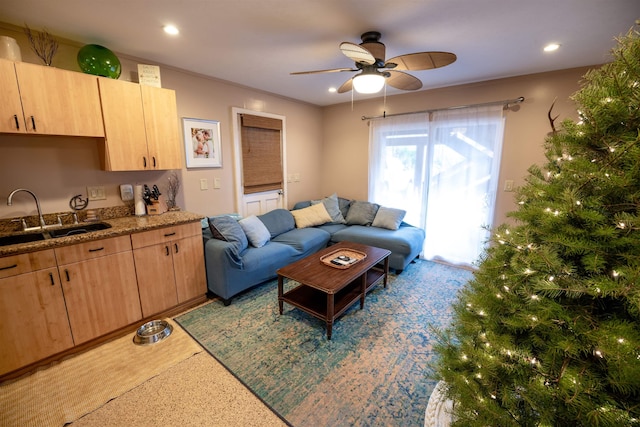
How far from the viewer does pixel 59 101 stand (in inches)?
78.2

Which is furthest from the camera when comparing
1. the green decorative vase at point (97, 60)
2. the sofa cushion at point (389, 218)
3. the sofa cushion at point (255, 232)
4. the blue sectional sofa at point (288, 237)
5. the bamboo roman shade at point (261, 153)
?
the sofa cushion at point (389, 218)

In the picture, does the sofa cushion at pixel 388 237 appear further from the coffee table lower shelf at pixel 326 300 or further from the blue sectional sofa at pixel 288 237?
the coffee table lower shelf at pixel 326 300

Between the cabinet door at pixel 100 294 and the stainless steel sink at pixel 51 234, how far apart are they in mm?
390

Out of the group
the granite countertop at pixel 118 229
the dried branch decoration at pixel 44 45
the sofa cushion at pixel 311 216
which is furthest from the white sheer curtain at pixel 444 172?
the dried branch decoration at pixel 44 45

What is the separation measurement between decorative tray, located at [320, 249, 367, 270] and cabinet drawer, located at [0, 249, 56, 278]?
2.14 meters

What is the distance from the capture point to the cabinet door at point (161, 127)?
2443 millimetres

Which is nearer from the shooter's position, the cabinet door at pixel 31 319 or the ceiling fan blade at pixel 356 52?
the ceiling fan blade at pixel 356 52

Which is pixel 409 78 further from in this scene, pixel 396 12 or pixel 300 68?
pixel 300 68

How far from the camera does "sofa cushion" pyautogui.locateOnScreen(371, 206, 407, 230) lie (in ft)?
12.7

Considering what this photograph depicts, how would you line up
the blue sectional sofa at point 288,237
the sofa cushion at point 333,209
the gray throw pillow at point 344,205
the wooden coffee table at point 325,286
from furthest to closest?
the gray throw pillow at point 344,205 < the sofa cushion at point 333,209 < the blue sectional sofa at point 288,237 < the wooden coffee table at point 325,286

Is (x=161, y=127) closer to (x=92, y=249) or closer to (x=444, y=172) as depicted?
(x=92, y=249)

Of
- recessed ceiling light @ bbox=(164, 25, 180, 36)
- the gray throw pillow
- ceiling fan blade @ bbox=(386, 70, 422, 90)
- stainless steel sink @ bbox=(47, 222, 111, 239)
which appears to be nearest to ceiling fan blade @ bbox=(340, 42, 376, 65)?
ceiling fan blade @ bbox=(386, 70, 422, 90)

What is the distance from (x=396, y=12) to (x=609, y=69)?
1347 mm

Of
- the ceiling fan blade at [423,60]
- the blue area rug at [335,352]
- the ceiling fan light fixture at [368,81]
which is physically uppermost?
the ceiling fan blade at [423,60]
